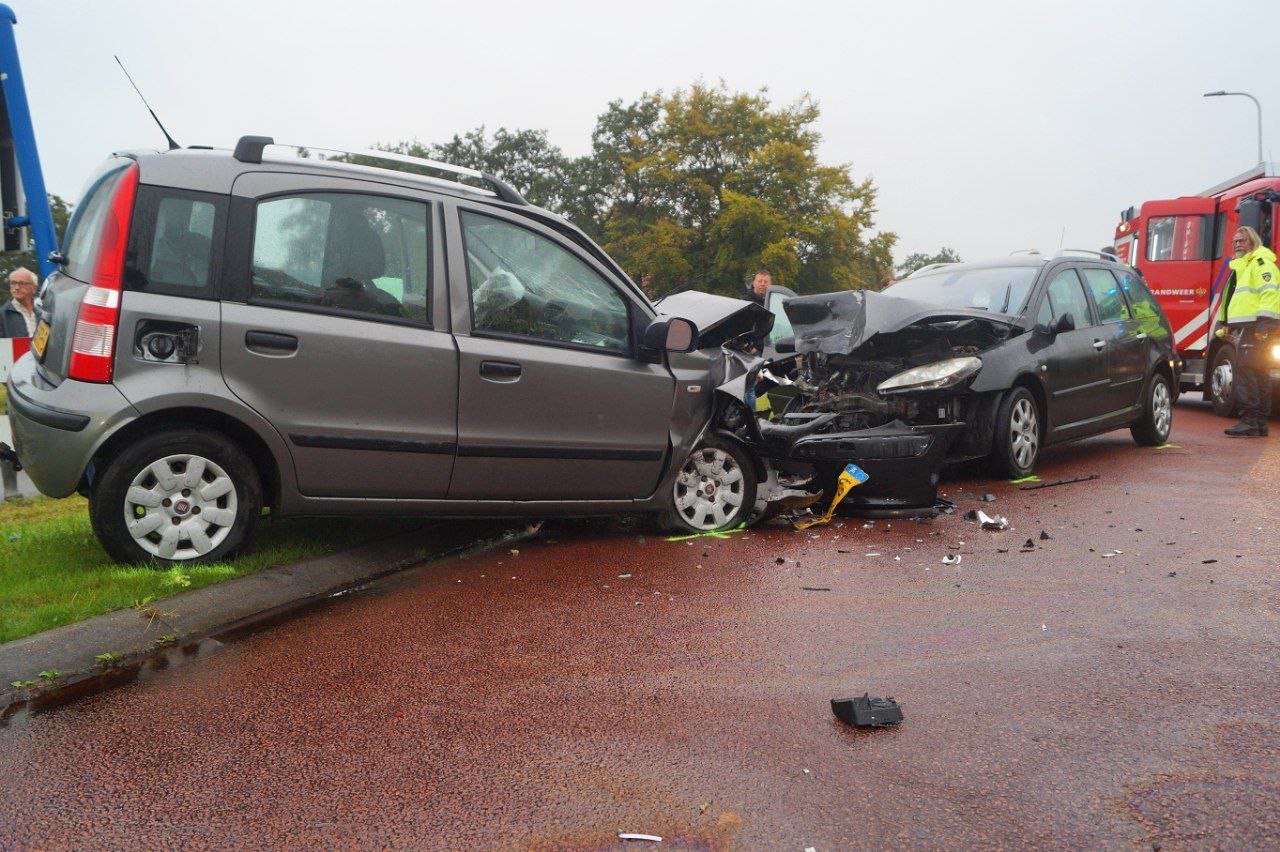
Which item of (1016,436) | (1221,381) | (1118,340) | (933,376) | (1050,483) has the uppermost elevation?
(1118,340)

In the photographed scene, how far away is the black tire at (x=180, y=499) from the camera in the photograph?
15.4 ft

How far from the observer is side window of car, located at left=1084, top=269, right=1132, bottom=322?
985cm

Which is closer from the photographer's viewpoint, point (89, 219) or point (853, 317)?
point (89, 219)

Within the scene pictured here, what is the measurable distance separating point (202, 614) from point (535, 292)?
237cm

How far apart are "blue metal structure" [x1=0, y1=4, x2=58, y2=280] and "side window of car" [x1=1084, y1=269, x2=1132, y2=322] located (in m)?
8.68

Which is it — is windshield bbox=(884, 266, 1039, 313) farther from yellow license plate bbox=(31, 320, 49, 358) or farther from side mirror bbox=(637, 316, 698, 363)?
yellow license plate bbox=(31, 320, 49, 358)

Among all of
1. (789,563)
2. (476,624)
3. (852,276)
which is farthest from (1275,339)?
(852,276)

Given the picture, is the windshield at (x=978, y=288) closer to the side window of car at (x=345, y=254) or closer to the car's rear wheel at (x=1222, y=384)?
the side window of car at (x=345, y=254)

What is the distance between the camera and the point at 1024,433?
866 centimetres

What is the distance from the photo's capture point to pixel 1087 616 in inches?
187

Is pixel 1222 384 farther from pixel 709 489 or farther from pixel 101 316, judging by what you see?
pixel 101 316

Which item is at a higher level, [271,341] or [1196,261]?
[1196,261]

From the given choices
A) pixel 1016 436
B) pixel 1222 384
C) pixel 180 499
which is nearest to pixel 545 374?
pixel 180 499

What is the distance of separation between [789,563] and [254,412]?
9.72ft
